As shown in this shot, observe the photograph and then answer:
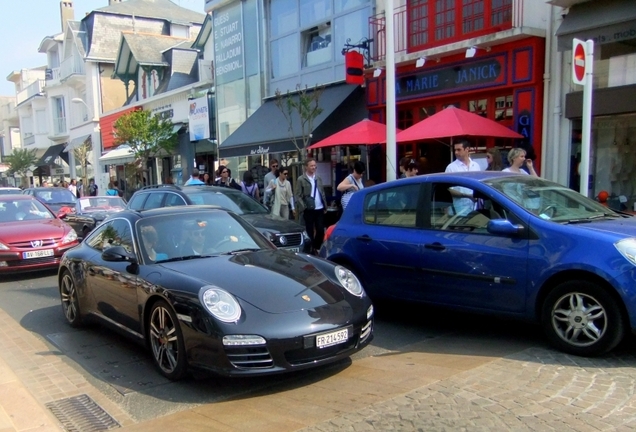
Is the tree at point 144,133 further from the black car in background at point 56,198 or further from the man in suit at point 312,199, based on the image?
the man in suit at point 312,199

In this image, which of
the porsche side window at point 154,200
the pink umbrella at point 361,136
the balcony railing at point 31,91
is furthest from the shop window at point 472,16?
the balcony railing at point 31,91

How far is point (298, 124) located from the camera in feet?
50.1

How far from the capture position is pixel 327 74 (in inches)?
635

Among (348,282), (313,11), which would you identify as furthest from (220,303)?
(313,11)

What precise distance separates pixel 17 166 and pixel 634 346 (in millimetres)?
48702

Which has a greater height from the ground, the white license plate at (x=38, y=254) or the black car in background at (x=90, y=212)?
the black car in background at (x=90, y=212)

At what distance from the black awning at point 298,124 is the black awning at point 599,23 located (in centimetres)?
566

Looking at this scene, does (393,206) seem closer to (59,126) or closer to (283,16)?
(283,16)

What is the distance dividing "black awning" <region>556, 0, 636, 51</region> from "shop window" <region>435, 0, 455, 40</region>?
9.47 ft

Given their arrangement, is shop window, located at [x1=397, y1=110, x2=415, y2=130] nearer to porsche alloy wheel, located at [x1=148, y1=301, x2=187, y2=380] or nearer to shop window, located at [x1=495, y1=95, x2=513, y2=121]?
shop window, located at [x1=495, y1=95, x2=513, y2=121]

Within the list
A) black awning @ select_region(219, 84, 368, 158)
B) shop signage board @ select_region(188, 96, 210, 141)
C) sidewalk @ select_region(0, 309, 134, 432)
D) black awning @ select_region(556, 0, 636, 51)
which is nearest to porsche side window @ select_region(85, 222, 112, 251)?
sidewalk @ select_region(0, 309, 134, 432)

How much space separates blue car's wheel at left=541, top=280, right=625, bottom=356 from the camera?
183 inches

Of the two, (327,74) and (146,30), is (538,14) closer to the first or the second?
(327,74)

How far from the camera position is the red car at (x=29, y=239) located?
9.72m
